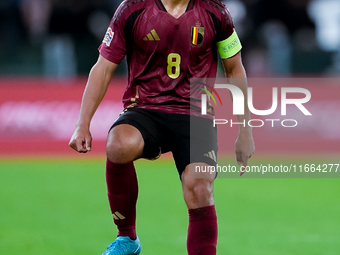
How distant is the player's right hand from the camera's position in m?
3.41

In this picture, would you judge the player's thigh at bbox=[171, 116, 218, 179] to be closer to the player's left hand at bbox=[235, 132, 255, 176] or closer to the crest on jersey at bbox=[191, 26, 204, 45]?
the player's left hand at bbox=[235, 132, 255, 176]

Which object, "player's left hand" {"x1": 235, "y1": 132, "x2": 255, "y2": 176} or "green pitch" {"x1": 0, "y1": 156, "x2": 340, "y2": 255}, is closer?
"player's left hand" {"x1": 235, "y1": 132, "x2": 255, "y2": 176}

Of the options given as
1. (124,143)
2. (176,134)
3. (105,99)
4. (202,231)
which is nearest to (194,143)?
(176,134)

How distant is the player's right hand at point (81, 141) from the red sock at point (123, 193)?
0.62 feet

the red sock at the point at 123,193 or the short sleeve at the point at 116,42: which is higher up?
the short sleeve at the point at 116,42

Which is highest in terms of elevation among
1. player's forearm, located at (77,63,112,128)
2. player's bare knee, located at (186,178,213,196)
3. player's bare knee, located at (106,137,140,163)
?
player's forearm, located at (77,63,112,128)

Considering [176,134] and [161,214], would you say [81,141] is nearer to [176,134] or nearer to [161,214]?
[176,134]

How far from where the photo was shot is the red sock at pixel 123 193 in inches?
139

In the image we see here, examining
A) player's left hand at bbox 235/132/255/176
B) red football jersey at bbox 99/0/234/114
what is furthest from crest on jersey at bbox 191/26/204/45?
player's left hand at bbox 235/132/255/176

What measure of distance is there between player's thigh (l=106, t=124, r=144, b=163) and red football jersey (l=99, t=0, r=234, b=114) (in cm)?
27

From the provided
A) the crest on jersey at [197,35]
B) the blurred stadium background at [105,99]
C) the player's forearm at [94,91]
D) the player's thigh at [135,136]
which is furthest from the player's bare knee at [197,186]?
the blurred stadium background at [105,99]

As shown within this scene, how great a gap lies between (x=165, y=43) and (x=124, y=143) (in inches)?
27.0

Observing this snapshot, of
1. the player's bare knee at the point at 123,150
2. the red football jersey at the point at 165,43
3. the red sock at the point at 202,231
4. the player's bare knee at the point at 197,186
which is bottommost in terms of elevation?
the red sock at the point at 202,231

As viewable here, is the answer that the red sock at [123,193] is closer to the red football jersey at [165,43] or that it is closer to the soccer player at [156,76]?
the soccer player at [156,76]
